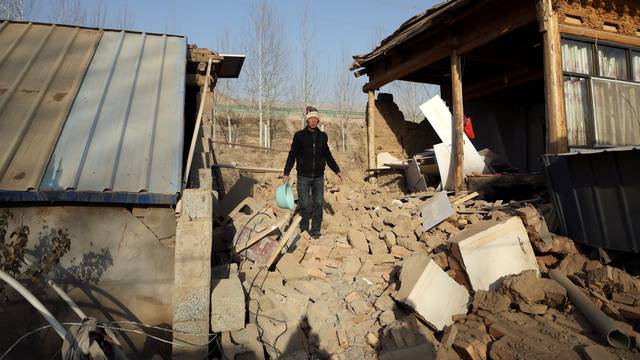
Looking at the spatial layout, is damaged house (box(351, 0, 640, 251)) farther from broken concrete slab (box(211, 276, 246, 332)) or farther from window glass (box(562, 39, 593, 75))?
broken concrete slab (box(211, 276, 246, 332))

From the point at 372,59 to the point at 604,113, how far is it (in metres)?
5.52

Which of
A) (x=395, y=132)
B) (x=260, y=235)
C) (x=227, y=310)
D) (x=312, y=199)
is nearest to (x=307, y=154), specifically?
(x=312, y=199)

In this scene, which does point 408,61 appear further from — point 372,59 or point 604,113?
point 604,113

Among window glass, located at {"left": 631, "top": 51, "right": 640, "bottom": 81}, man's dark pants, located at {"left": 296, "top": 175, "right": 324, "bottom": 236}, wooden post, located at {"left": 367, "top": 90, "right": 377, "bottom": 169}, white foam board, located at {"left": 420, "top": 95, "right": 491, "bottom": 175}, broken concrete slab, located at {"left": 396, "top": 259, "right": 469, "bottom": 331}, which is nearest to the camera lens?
broken concrete slab, located at {"left": 396, "top": 259, "right": 469, "bottom": 331}

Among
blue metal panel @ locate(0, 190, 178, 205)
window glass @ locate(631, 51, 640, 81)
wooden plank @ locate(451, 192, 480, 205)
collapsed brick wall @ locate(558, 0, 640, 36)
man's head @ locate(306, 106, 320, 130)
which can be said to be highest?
collapsed brick wall @ locate(558, 0, 640, 36)

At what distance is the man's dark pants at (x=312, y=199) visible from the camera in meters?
5.97

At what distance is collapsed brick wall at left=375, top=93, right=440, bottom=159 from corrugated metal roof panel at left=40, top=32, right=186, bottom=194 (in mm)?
6825

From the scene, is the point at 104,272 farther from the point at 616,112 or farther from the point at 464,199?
the point at 616,112

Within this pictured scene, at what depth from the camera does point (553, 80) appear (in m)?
6.03

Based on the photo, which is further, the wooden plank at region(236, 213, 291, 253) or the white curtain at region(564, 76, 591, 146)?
the white curtain at region(564, 76, 591, 146)

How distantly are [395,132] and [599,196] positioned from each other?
7.59 metres

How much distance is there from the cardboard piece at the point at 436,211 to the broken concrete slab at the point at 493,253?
1614 mm

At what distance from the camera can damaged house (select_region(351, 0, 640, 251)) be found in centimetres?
432

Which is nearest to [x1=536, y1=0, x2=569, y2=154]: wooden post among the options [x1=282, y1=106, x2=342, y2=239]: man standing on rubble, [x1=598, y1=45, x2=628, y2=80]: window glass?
[x1=598, y1=45, x2=628, y2=80]: window glass
